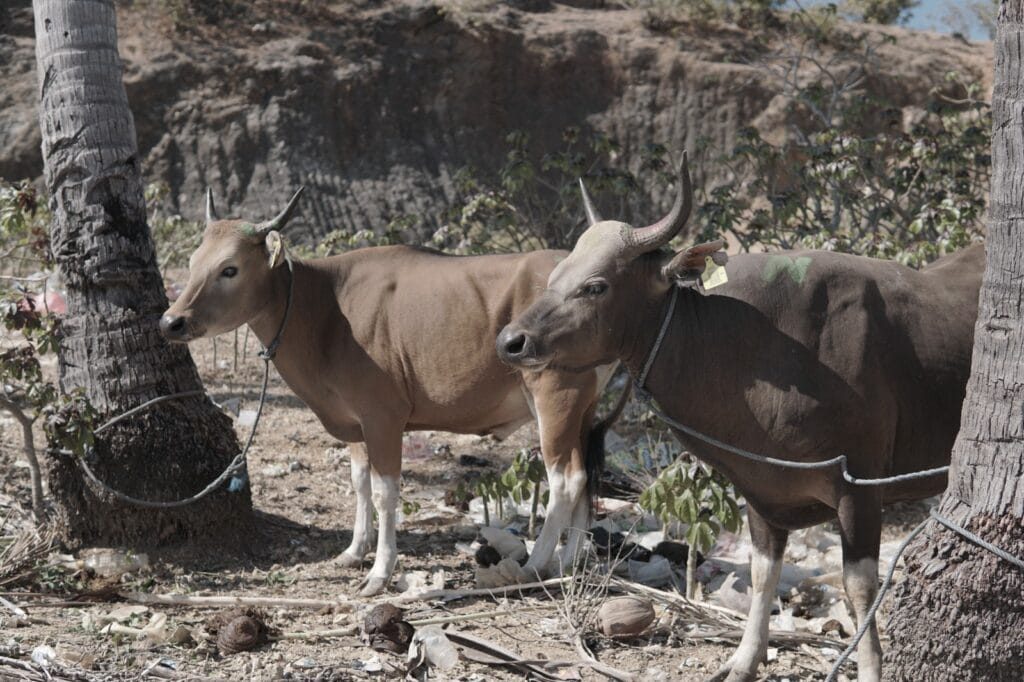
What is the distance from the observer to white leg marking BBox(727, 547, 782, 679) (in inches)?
188

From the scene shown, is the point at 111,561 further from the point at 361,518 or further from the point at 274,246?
the point at 274,246

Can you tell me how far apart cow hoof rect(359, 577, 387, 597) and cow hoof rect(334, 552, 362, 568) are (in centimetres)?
41

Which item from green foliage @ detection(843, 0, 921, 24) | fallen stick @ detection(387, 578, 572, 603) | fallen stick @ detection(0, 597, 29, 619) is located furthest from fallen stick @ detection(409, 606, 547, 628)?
green foliage @ detection(843, 0, 921, 24)

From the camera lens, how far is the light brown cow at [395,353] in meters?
6.12

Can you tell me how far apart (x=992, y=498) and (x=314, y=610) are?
3409mm

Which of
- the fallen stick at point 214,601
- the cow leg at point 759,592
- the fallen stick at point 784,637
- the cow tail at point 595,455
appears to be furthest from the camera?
the cow tail at point 595,455

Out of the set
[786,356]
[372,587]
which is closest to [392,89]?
[372,587]

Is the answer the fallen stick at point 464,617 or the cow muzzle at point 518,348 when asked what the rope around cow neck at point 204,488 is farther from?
the cow muzzle at point 518,348

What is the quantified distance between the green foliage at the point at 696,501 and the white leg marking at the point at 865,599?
1.14m

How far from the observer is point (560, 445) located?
6180 mm

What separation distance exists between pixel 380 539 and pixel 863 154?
5.09m

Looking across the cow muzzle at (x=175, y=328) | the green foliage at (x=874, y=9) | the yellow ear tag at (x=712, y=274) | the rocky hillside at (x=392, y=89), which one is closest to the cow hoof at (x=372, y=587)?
the cow muzzle at (x=175, y=328)

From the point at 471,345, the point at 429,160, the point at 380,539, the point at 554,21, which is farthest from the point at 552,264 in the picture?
the point at 554,21

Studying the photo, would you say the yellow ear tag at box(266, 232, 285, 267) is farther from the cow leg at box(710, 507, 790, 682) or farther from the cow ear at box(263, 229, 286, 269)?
the cow leg at box(710, 507, 790, 682)
